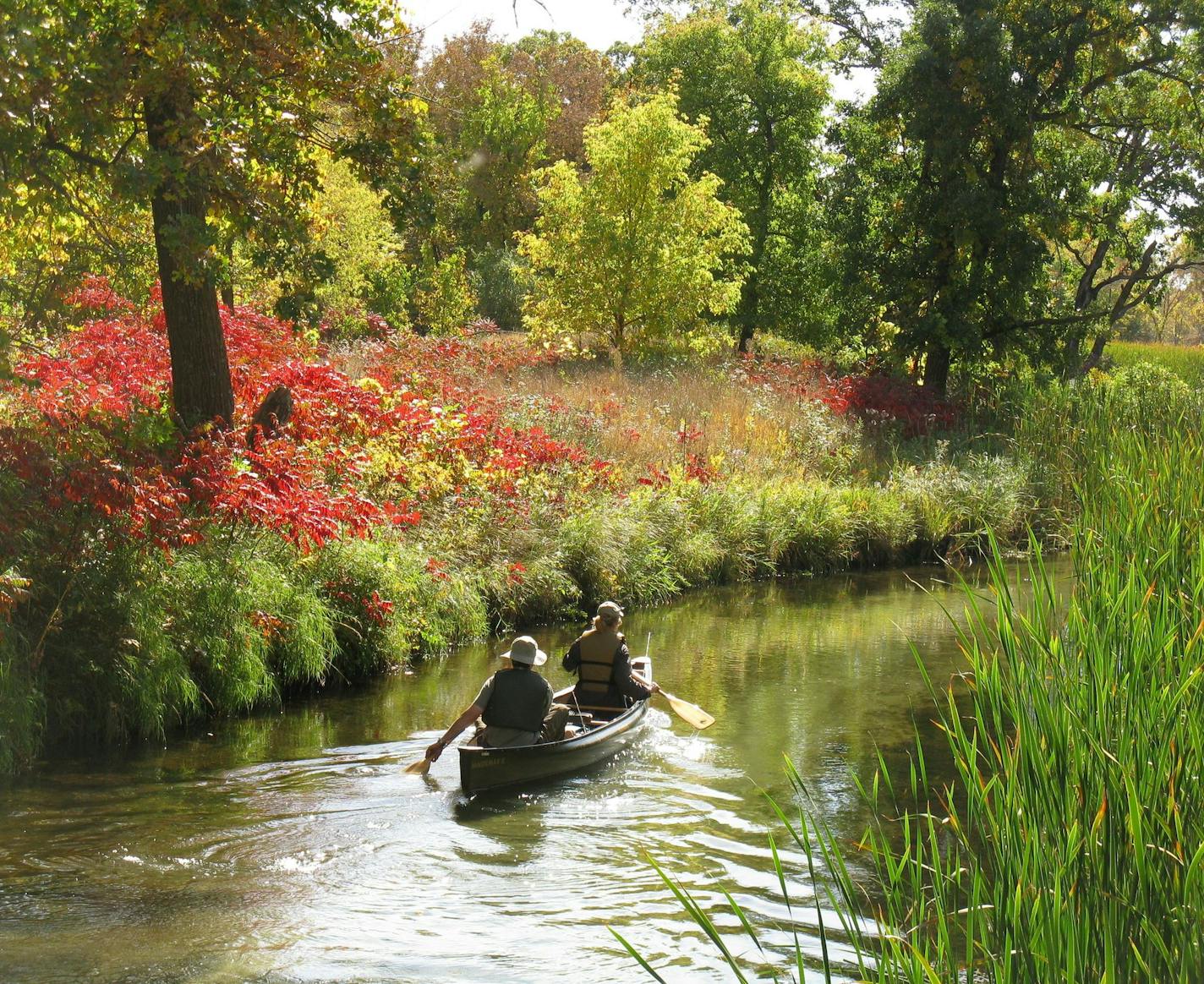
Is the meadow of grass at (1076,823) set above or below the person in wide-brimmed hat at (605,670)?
above

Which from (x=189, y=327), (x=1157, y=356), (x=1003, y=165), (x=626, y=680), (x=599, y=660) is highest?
(x=1003, y=165)

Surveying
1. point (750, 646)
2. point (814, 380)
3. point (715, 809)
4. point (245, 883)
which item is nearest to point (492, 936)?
point (245, 883)

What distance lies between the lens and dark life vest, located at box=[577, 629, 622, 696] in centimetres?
1160

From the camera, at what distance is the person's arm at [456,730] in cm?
986

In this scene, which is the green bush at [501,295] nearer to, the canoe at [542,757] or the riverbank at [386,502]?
the riverbank at [386,502]

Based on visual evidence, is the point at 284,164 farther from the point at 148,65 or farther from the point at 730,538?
the point at 730,538

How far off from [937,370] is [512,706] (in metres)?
22.8

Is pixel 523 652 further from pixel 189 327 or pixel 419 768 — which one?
pixel 189 327

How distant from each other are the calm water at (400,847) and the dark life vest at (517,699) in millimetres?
546

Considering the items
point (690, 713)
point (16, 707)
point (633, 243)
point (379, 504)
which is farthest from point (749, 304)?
point (16, 707)

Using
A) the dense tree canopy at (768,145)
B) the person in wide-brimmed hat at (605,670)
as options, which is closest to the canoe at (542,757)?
the person in wide-brimmed hat at (605,670)

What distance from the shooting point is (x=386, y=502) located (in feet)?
48.3

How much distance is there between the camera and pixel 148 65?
10.8m

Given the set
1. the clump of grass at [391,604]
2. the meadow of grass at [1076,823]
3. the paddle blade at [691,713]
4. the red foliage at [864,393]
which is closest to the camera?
the meadow of grass at [1076,823]
